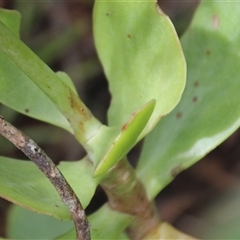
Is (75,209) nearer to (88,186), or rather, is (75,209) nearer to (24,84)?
(88,186)

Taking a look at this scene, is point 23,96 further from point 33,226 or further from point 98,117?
point 98,117

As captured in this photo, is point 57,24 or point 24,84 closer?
point 24,84

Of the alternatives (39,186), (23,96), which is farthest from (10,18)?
(39,186)

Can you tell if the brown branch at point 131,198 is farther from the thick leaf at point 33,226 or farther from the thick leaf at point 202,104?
the thick leaf at point 33,226

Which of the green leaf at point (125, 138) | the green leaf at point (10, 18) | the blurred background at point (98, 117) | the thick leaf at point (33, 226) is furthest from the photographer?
the blurred background at point (98, 117)

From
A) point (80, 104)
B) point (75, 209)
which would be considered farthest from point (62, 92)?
point (75, 209)

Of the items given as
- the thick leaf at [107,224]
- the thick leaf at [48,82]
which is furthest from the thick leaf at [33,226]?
the thick leaf at [48,82]
